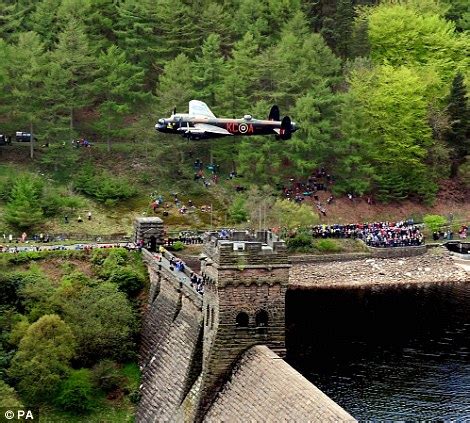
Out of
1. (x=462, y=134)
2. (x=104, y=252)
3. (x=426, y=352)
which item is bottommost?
(x=426, y=352)

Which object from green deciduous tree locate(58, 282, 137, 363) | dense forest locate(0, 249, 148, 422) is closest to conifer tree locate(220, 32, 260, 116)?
dense forest locate(0, 249, 148, 422)

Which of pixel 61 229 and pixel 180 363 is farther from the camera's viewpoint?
pixel 61 229

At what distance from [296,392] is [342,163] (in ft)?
244

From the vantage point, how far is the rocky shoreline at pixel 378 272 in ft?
361

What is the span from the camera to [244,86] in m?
125

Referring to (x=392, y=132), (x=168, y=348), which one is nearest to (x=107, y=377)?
(x=168, y=348)

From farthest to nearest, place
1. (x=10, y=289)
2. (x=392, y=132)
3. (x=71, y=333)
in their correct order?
(x=392, y=132) → (x=10, y=289) → (x=71, y=333)

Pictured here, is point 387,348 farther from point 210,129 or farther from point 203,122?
point 203,122

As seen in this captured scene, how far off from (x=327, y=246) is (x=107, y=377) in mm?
Answer: 41505

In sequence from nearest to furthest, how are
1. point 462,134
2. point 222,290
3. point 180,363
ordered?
point 222,290 → point 180,363 → point 462,134

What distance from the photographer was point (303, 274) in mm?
110500

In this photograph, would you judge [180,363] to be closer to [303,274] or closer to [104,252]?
[104,252]

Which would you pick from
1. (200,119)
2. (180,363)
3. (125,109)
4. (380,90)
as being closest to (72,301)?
(180,363)

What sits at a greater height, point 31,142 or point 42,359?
point 31,142
